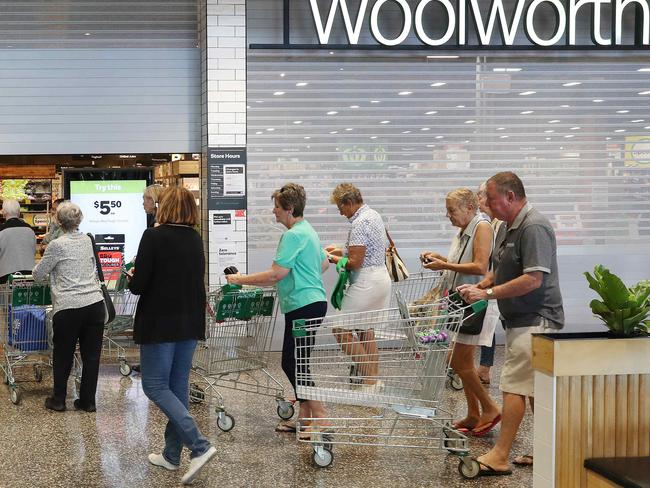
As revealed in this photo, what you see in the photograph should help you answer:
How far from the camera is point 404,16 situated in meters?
9.34

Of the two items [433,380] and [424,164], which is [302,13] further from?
[433,380]

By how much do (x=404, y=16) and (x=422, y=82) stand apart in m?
0.76

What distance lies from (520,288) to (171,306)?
74.7 inches

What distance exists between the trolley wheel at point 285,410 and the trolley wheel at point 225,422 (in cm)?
A: 43

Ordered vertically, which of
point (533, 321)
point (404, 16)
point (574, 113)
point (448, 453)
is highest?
point (404, 16)

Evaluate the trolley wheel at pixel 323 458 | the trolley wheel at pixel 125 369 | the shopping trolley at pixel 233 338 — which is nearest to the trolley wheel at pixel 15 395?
the trolley wheel at pixel 125 369

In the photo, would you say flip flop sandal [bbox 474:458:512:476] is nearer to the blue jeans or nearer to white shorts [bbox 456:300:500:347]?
white shorts [bbox 456:300:500:347]

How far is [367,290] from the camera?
6.88 metres

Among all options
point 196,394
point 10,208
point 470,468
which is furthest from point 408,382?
point 10,208

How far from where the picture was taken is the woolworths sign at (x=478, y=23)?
9.36 m

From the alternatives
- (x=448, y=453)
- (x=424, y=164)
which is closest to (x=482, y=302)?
(x=448, y=453)

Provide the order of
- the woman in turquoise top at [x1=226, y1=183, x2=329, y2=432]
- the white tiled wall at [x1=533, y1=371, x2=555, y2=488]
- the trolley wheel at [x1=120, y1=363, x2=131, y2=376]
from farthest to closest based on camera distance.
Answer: the trolley wheel at [x1=120, y1=363, x2=131, y2=376] → the woman in turquoise top at [x1=226, y1=183, x2=329, y2=432] → the white tiled wall at [x1=533, y1=371, x2=555, y2=488]

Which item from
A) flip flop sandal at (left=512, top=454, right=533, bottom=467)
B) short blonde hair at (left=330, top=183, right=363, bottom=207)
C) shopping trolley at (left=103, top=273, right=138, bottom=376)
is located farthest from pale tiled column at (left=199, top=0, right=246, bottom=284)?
flip flop sandal at (left=512, top=454, right=533, bottom=467)

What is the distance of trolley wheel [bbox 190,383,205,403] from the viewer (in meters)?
6.94
